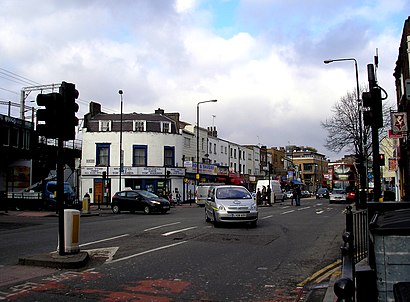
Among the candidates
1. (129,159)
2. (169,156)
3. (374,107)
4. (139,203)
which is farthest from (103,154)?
(374,107)

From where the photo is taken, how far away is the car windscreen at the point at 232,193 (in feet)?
59.0

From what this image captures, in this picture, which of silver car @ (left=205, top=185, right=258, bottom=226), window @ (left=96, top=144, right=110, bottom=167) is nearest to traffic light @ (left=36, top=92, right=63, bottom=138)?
silver car @ (left=205, top=185, right=258, bottom=226)

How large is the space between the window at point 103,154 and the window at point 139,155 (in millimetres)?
2775

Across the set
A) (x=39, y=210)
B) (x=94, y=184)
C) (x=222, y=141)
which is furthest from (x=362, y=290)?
(x=222, y=141)

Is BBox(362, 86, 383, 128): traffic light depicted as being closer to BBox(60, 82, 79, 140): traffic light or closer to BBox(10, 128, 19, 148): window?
BBox(60, 82, 79, 140): traffic light

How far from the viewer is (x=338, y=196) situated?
4712 centimetres

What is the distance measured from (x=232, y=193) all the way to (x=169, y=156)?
30596 mm

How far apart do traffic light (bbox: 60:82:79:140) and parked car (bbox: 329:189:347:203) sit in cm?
4117

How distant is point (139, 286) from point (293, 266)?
3623 millimetres

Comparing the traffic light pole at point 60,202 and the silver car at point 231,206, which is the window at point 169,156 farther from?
the traffic light pole at point 60,202

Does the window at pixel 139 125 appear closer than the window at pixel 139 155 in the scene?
No

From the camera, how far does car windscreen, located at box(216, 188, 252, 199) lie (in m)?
18.0

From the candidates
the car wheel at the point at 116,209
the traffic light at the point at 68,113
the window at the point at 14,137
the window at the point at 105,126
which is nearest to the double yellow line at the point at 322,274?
the traffic light at the point at 68,113

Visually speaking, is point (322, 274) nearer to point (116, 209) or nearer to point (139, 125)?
point (116, 209)
